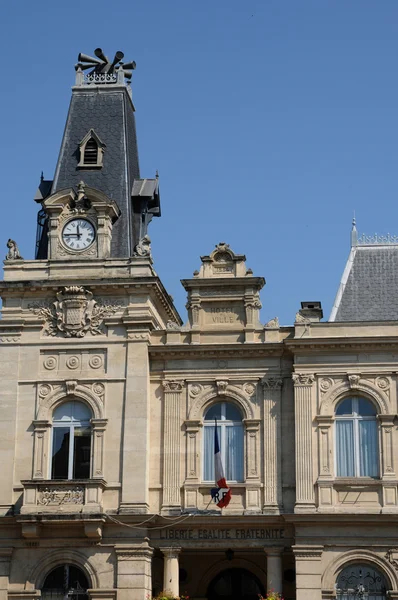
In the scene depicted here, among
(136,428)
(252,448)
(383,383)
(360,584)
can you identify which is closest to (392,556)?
(360,584)

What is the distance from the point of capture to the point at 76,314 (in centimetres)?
4056

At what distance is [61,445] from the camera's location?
130 ft

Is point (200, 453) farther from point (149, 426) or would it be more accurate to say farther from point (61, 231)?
point (61, 231)

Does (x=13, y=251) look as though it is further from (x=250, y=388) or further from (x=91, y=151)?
(x=250, y=388)

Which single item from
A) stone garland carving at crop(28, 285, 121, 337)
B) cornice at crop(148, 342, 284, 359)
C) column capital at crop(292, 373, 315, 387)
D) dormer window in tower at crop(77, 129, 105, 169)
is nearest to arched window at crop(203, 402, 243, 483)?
cornice at crop(148, 342, 284, 359)

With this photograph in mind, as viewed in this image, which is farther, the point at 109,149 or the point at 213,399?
the point at 109,149

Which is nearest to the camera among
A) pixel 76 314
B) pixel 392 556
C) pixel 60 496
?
pixel 392 556

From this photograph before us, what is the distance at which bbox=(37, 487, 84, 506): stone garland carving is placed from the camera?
38.2m

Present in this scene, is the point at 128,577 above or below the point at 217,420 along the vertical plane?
below

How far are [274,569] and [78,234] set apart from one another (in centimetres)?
1389

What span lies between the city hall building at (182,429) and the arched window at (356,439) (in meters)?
0.05

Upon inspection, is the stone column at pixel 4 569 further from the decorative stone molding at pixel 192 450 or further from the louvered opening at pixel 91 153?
the louvered opening at pixel 91 153

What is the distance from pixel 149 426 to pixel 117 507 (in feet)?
10.1

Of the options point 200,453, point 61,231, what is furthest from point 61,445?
point 61,231
